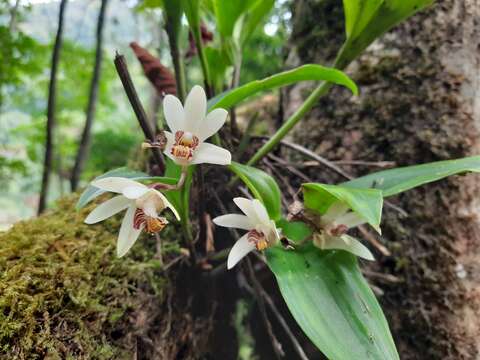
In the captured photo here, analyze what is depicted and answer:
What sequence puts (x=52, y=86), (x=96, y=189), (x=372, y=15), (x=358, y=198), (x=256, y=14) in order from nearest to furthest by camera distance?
1. (x=358, y=198)
2. (x=96, y=189)
3. (x=372, y=15)
4. (x=256, y=14)
5. (x=52, y=86)

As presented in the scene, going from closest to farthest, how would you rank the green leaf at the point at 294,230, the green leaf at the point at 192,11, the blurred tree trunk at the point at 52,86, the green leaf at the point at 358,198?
1. the green leaf at the point at 358,198
2. the green leaf at the point at 294,230
3. the green leaf at the point at 192,11
4. the blurred tree trunk at the point at 52,86

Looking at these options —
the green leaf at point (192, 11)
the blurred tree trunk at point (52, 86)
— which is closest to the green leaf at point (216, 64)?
the green leaf at point (192, 11)

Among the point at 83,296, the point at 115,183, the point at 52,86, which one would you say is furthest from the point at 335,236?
the point at 52,86

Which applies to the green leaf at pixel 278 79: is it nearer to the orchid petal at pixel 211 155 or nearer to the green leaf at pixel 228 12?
the orchid petal at pixel 211 155

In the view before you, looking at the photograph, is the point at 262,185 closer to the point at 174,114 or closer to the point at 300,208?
the point at 300,208

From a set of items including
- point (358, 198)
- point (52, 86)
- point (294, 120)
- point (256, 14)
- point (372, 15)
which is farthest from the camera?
point (52, 86)

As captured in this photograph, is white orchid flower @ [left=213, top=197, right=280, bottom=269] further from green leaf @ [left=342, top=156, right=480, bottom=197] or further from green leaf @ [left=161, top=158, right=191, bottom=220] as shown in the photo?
green leaf @ [left=342, top=156, right=480, bottom=197]

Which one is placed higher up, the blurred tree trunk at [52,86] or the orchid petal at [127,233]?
the blurred tree trunk at [52,86]
